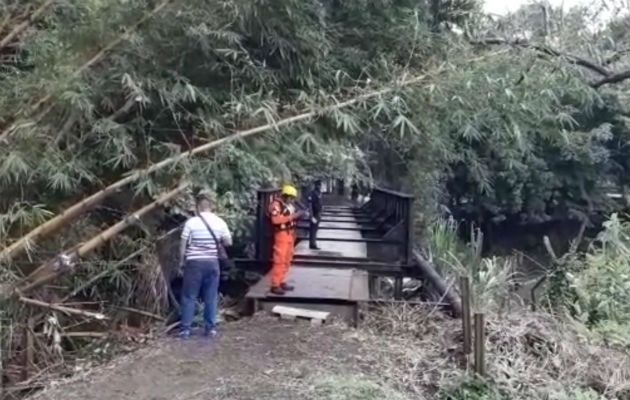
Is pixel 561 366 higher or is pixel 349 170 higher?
pixel 349 170

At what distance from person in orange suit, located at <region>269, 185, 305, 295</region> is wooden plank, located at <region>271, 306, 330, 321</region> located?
0.25 metres

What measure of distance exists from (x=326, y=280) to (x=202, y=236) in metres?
2.19

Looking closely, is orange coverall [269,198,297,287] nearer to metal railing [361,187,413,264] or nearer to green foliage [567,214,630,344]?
metal railing [361,187,413,264]

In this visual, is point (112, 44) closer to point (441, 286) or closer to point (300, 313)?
point (300, 313)

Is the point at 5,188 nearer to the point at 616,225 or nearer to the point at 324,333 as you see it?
the point at 324,333

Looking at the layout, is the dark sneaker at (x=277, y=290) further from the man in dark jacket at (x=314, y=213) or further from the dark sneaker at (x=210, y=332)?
the man in dark jacket at (x=314, y=213)

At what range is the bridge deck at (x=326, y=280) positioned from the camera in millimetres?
7586

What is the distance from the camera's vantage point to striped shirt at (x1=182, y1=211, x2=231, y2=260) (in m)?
6.61

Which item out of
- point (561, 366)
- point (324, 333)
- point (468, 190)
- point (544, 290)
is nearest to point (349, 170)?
point (324, 333)

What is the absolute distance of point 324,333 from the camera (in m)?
6.83

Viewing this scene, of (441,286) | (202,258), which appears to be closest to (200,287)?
(202,258)

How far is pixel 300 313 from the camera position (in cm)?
727

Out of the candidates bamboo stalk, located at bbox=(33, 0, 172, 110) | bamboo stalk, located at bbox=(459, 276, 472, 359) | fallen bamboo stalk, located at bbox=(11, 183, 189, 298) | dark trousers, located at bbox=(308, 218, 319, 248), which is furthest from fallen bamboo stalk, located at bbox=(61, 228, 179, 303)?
dark trousers, located at bbox=(308, 218, 319, 248)

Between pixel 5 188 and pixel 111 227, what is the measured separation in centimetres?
90
